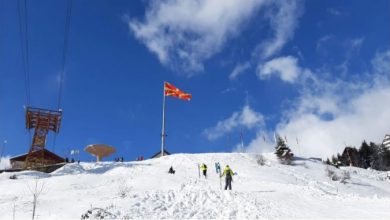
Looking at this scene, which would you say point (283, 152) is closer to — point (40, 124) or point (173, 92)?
point (173, 92)

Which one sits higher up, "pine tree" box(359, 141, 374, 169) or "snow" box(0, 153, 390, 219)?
"pine tree" box(359, 141, 374, 169)

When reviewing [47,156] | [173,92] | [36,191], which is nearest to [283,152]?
[173,92]

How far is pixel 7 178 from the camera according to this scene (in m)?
37.5

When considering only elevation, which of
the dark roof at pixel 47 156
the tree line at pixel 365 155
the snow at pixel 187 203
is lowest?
the snow at pixel 187 203

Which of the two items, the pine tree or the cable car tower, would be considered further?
the pine tree

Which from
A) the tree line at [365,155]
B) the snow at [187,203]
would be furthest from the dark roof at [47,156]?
the tree line at [365,155]

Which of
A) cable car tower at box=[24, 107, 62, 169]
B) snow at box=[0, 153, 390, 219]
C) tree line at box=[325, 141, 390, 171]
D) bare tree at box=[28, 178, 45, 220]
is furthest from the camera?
tree line at box=[325, 141, 390, 171]

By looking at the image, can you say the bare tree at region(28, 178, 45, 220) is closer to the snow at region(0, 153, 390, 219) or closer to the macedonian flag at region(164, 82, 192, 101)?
the snow at region(0, 153, 390, 219)

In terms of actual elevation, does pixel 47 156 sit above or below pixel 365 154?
below

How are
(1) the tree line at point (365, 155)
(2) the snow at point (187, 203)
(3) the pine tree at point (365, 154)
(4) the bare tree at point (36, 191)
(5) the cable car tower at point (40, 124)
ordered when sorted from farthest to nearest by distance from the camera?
1. (3) the pine tree at point (365, 154)
2. (1) the tree line at point (365, 155)
3. (5) the cable car tower at point (40, 124)
4. (2) the snow at point (187, 203)
5. (4) the bare tree at point (36, 191)

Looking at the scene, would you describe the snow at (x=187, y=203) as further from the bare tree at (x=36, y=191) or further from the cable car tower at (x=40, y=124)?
the cable car tower at (x=40, y=124)

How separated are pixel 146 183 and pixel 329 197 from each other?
500 inches

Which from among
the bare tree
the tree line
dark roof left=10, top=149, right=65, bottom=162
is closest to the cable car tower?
dark roof left=10, top=149, right=65, bottom=162

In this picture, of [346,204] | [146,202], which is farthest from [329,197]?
[146,202]
